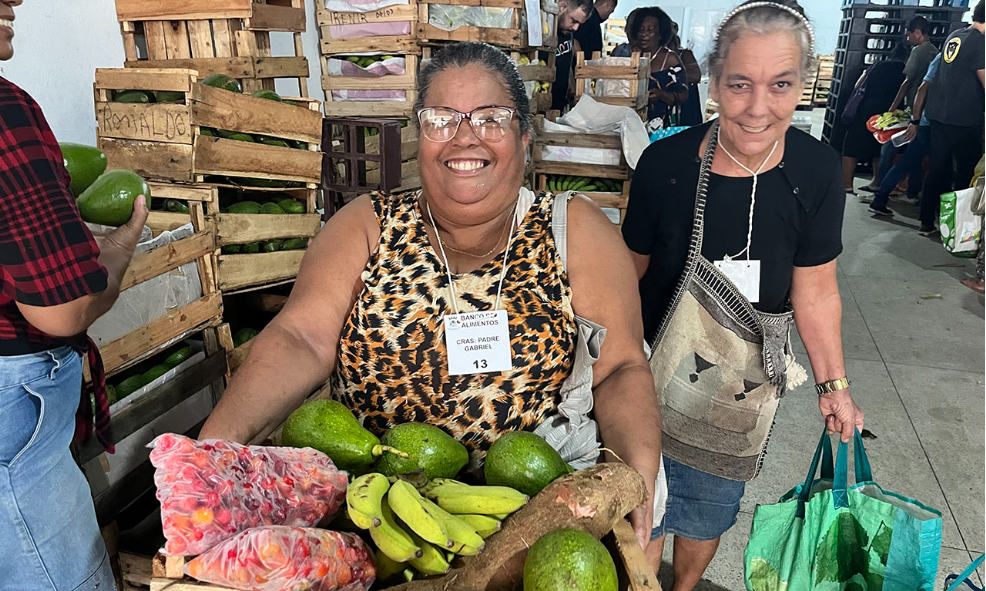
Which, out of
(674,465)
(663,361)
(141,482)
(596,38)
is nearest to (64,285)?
(141,482)

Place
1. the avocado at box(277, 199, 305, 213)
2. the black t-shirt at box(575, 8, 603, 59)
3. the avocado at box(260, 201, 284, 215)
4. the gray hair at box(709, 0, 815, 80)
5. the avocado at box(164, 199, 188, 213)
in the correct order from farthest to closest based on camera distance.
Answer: the black t-shirt at box(575, 8, 603, 59) → the avocado at box(277, 199, 305, 213) → the avocado at box(260, 201, 284, 215) → the avocado at box(164, 199, 188, 213) → the gray hair at box(709, 0, 815, 80)

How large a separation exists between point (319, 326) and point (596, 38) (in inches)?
252

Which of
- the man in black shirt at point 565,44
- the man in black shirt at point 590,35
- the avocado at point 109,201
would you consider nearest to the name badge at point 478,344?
the avocado at point 109,201

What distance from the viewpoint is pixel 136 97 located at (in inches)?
99.0

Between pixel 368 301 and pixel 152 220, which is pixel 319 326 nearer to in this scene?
pixel 368 301

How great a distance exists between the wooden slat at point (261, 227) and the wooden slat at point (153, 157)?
8.3 inches

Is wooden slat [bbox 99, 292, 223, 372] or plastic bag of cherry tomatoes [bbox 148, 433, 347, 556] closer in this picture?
plastic bag of cherry tomatoes [bbox 148, 433, 347, 556]

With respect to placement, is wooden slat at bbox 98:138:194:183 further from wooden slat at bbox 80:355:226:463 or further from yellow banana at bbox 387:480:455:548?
yellow banana at bbox 387:480:455:548

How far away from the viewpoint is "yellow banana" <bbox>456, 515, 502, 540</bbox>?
40.4 inches

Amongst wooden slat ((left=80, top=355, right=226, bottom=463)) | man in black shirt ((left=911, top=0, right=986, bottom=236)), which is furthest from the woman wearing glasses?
man in black shirt ((left=911, top=0, right=986, bottom=236))

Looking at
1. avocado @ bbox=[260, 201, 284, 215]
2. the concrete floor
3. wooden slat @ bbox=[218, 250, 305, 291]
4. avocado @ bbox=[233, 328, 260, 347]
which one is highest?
avocado @ bbox=[260, 201, 284, 215]

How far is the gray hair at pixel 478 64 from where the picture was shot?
5.14ft

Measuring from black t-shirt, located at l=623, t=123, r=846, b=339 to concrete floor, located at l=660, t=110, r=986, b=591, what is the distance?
0.40 m

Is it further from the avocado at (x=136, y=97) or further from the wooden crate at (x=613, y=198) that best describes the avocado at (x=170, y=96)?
the wooden crate at (x=613, y=198)
